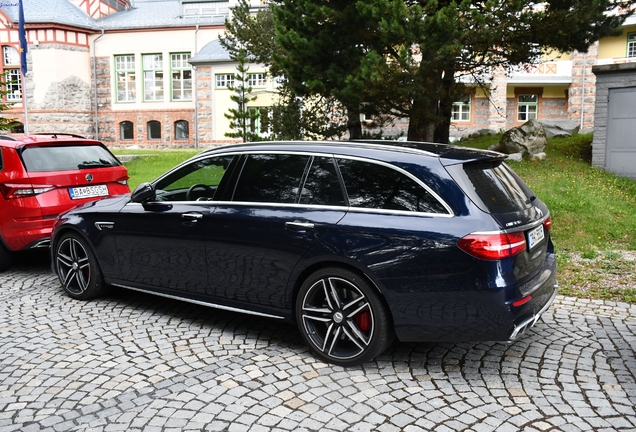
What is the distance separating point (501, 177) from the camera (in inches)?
183

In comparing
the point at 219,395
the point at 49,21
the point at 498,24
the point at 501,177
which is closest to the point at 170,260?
the point at 219,395

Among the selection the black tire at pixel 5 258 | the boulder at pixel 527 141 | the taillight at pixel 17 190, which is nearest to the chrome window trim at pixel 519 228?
the taillight at pixel 17 190

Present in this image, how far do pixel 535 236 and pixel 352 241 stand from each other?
1.38m

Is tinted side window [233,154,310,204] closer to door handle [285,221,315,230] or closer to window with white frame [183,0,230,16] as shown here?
door handle [285,221,315,230]

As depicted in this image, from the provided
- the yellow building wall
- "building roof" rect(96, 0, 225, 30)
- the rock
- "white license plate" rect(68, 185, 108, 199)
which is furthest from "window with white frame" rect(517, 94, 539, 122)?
"white license plate" rect(68, 185, 108, 199)

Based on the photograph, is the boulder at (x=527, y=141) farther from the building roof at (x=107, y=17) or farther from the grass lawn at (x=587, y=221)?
the building roof at (x=107, y=17)

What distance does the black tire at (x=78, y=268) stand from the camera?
20.3 feet

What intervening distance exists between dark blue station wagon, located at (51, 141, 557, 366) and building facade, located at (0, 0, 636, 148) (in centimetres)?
3422

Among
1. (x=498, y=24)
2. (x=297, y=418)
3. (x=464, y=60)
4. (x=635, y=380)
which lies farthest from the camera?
(x=464, y=60)

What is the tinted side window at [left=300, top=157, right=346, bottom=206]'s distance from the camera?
4.63 metres

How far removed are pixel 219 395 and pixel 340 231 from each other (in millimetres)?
1433

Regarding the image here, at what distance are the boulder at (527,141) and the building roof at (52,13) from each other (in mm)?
35837

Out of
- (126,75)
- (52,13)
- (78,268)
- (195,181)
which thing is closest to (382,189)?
(195,181)

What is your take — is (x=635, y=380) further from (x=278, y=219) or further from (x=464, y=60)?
(x=464, y=60)
